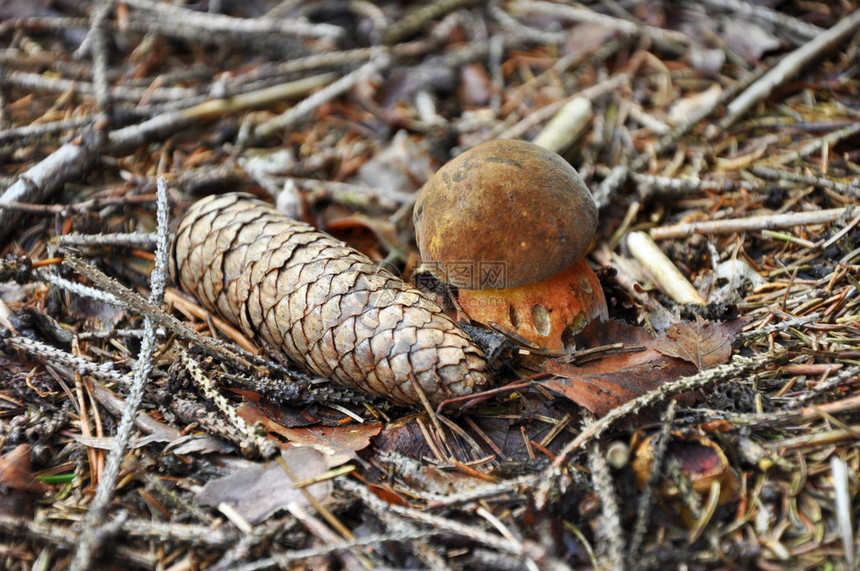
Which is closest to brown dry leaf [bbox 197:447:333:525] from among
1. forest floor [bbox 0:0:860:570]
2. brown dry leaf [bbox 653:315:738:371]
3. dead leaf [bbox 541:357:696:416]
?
forest floor [bbox 0:0:860:570]

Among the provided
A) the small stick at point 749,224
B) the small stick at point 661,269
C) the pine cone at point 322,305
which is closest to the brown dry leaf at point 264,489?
the pine cone at point 322,305

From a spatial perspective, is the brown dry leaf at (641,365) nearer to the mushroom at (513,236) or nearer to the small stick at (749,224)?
the mushroom at (513,236)

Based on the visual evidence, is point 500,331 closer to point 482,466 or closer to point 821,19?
point 482,466

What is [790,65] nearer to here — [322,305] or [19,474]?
[322,305]

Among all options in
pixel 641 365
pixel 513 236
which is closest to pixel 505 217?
pixel 513 236

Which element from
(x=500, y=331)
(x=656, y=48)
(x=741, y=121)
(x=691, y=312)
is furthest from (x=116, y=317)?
(x=656, y=48)
